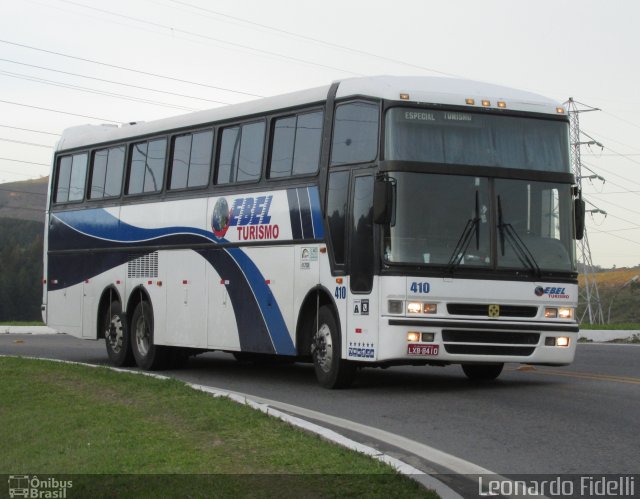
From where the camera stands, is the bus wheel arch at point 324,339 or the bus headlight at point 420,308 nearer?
the bus headlight at point 420,308

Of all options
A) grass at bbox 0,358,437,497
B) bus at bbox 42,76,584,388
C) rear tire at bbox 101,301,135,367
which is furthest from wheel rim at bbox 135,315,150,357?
grass at bbox 0,358,437,497

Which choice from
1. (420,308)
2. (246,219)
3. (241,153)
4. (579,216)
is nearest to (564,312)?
(579,216)

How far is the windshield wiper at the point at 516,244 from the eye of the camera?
1453 centimetres

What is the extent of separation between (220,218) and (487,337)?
5115mm

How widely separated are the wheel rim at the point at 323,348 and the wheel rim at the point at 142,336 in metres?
5.26

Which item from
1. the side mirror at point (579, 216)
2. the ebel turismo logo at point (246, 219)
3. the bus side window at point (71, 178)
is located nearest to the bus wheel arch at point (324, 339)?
the ebel turismo logo at point (246, 219)

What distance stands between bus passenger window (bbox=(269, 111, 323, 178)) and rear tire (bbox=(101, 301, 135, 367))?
520 centimetres

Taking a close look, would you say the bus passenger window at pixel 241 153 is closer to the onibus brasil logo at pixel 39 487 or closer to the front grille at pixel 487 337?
the front grille at pixel 487 337

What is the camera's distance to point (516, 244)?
14.6m

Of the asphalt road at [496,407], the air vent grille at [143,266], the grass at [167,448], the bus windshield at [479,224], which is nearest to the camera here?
the grass at [167,448]

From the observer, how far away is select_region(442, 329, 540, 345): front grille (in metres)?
14.3

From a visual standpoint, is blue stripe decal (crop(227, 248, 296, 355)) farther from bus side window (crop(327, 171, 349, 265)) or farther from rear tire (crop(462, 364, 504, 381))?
rear tire (crop(462, 364, 504, 381))

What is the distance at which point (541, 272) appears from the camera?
14.6 m

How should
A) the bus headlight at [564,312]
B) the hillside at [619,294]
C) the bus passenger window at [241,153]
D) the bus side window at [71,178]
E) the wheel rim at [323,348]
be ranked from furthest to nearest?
1. the hillside at [619,294]
2. the bus side window at [71,178]
3. the bus passenger window at [241,153]
4. the wheel rim at [323,348]
5. the bus headlight at [564,312]
